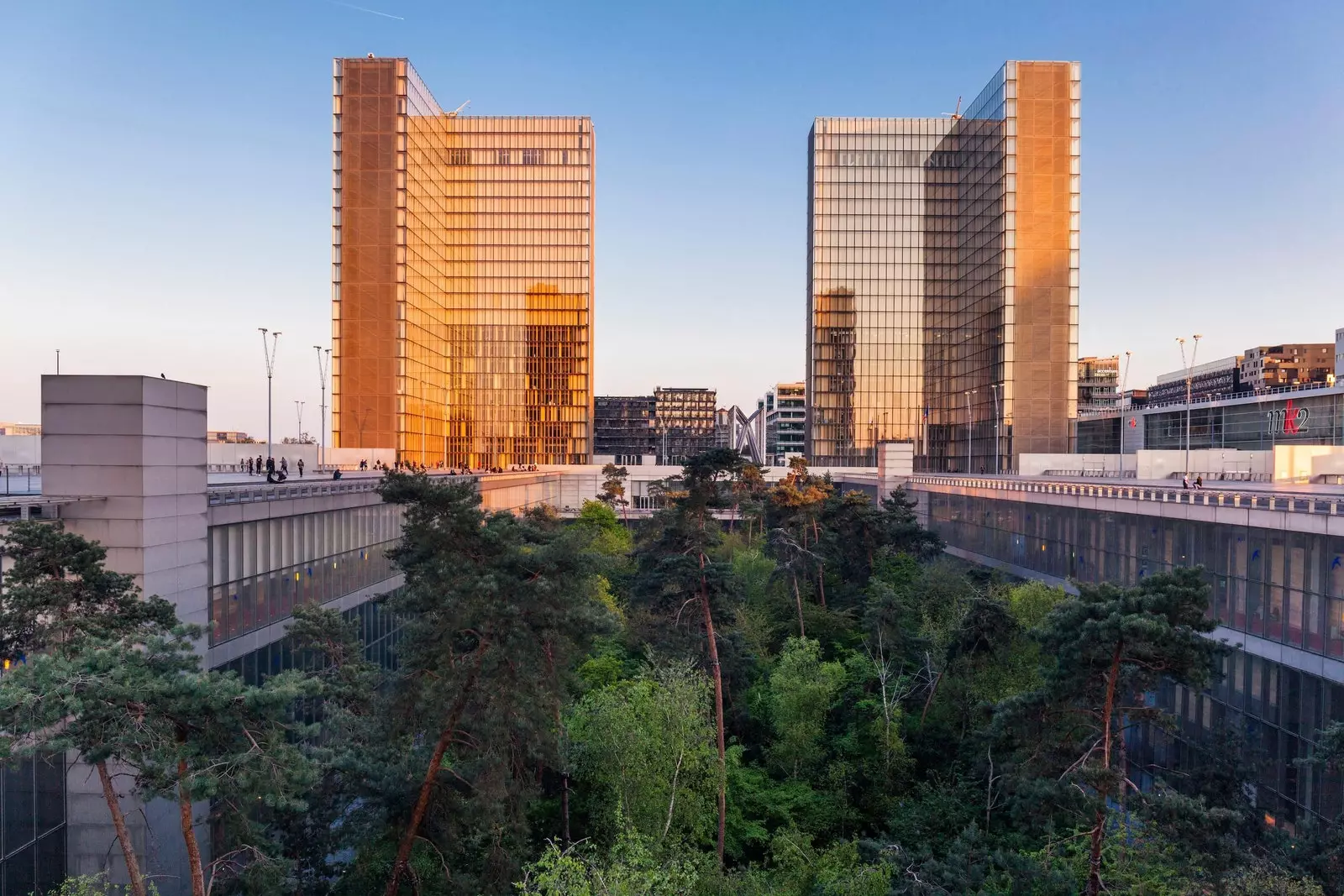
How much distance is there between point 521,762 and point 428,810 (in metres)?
2.83

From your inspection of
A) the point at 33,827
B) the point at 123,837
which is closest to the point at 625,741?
the point at 123,837

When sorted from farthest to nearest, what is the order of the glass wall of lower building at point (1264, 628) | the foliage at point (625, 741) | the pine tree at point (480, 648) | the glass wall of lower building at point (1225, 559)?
Result: the glass wall of lower building at point (1225, 559)
the glass wall of lower building at point (1264, 628)
the pine tree at point (480, 648)
the foliage at point (625, 741)

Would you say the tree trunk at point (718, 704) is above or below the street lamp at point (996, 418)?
below

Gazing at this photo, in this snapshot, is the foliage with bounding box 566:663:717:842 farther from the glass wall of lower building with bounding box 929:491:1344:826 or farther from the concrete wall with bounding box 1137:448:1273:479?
the concrete wall with bounding box 1137:448:1273:479

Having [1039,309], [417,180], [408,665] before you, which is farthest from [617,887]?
[417,180]

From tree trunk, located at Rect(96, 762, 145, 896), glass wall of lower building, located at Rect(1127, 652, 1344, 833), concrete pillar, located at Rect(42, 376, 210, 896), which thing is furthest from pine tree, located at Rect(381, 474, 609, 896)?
glass wall of lower building, located at Rect(1127, 652, 1344, 833)

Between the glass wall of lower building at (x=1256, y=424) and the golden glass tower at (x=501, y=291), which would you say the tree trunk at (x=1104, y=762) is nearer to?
the glass wall of lower building at (x=1256, y=424)

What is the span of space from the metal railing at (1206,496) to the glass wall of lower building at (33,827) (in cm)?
3702

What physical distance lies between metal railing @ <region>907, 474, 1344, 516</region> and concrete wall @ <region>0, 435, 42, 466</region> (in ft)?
201

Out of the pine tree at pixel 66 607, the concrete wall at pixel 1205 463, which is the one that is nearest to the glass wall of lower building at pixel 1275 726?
the pine tree at pixel 66 607

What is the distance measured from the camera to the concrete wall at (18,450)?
152 ft

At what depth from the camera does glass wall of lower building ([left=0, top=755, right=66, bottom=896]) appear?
18.5m

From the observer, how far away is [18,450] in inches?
1853

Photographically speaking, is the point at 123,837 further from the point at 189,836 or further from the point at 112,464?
the point at 112,464
